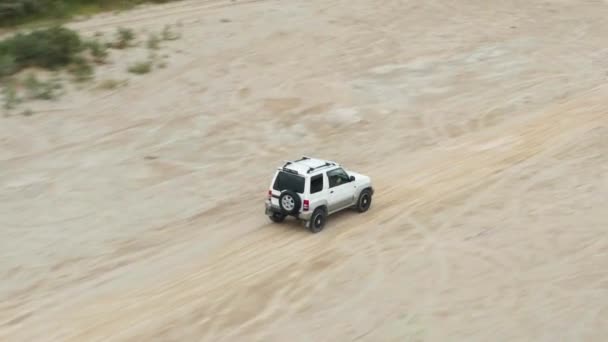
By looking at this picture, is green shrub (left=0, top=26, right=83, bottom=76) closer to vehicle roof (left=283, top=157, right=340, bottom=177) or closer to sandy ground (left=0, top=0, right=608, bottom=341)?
sandy ground (left=0, top=0, right=608, bottom=341)

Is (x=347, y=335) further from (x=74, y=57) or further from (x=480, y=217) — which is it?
(x=74, y=57)

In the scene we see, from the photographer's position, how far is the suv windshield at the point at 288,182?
18.4 meters

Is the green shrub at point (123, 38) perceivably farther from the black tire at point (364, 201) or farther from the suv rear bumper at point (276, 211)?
the black tire at point (364, 201)

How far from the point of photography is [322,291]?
1641 cm

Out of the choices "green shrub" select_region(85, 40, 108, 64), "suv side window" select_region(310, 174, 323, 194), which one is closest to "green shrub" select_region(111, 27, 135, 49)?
"green shrub" select_region(85, 40, 108, 64)

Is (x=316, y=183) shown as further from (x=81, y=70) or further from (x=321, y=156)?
(x=81, y=70)

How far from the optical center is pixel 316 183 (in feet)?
61.0

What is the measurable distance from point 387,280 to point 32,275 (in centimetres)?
696

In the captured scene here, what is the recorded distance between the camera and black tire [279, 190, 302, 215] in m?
18.2

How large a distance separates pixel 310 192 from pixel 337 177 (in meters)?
1.04

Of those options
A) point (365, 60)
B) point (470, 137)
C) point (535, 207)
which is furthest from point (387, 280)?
point (365, 60)

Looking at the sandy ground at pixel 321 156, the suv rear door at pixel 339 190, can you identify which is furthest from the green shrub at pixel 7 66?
the suv rear door at pixel 339 190

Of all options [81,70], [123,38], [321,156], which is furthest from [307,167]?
[123,38]

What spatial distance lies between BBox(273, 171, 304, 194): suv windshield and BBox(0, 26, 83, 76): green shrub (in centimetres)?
1070
